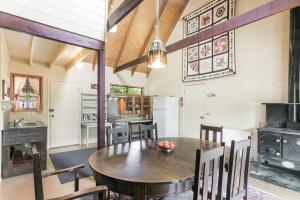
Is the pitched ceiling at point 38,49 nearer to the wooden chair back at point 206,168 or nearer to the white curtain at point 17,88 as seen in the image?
the white curtain at point 17,88

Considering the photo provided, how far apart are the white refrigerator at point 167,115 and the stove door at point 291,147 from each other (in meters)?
3.42

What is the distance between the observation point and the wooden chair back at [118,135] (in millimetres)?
2637

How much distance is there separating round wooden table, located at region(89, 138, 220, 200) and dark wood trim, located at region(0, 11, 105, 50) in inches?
68.2

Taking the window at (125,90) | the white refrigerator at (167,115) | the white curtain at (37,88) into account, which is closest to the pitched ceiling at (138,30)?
the window at (125,90)

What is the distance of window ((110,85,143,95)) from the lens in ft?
22.4

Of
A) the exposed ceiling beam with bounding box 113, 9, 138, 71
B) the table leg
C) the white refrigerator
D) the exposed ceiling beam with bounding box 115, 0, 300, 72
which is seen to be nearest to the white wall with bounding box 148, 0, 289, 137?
the white refrigerator

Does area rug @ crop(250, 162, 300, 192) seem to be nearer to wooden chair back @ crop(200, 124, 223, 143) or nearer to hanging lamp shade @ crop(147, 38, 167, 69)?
wooden chair back @ crop(200, 124, 223, 143)

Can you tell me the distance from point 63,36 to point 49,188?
2395mm

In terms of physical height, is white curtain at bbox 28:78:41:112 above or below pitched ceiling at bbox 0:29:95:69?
below

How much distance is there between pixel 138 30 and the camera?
6070mm

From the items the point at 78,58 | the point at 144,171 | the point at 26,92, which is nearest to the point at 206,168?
the point at 144,171

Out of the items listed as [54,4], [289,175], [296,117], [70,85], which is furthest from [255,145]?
[70,85]

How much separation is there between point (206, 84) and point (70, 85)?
4320 millimetres

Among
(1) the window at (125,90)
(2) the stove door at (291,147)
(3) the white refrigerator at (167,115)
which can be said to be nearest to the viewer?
(2) the stove door at (291,147)
